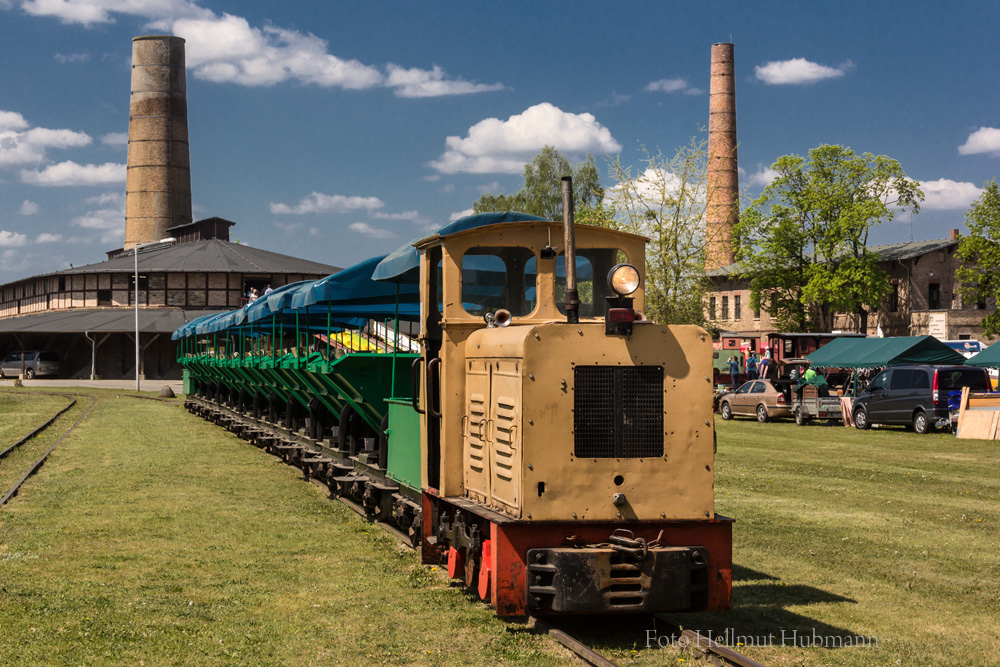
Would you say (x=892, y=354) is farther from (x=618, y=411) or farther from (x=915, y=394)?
(x=618, y=411)

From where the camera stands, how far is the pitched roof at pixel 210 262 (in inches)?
2491

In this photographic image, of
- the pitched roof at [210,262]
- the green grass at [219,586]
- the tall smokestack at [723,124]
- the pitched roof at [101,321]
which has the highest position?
the tall smokestack at [723,124]

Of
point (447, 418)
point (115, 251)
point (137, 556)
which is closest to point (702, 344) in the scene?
point (447, 418)

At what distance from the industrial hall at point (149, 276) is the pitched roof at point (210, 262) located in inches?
3.1

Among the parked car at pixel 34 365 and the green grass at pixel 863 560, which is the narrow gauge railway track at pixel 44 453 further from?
the parked car at pixel 34 365

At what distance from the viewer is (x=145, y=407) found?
117ft

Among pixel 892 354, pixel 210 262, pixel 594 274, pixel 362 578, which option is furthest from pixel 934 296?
pixel 362 578

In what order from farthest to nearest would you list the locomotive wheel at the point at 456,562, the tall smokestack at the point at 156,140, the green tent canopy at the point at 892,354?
the tall smokestack at the point at 156,140
the green tent canopy at the point at 892,354
the locomotive wheel at the point at 456,562

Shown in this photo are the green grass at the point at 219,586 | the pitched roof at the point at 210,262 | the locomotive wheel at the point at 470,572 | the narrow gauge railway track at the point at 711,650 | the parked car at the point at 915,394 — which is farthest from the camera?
the pitched roof at the point at 210,262

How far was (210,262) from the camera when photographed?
6481cm

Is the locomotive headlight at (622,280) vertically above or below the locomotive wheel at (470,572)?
above

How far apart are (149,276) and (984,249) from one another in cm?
4627

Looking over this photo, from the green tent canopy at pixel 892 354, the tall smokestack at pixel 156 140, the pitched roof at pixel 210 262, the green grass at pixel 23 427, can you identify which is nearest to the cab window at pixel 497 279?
the green grass at pixel 23 427

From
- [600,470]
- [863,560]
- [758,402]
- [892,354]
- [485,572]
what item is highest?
[892,354]
